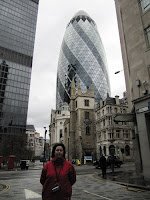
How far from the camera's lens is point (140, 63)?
14.7 m

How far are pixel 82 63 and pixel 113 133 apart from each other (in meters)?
70.5

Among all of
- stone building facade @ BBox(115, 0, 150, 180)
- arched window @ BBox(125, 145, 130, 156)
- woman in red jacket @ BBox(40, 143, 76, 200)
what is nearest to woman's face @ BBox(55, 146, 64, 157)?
woman in red jacket @ BBox(40, 143, 76, 200)

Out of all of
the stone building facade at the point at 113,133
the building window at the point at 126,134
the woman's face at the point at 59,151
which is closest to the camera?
the woman's face at the point at 59,151

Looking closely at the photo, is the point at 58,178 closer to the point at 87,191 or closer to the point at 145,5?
the point at 87,191

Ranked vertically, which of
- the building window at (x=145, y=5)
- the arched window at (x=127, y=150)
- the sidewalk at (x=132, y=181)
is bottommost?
the sidewalk at (x=132, y=181)

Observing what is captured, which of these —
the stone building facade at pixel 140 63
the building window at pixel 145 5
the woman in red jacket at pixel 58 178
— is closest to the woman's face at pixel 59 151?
the woman in red jacket at pixel 58 178

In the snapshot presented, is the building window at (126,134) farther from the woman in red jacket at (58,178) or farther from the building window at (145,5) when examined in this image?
the woman in red jacket at (58,178)

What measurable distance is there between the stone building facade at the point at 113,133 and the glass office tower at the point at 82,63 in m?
52.0

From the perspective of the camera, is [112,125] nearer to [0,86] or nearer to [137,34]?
[137,34]

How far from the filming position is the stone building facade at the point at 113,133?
41.2m

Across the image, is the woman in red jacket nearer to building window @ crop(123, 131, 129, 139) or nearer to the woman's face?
the woman's face

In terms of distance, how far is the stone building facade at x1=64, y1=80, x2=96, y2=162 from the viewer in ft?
173

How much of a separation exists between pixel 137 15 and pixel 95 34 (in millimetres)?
115106

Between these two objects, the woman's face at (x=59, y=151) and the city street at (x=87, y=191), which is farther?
the city street at (x=87, y=191)
